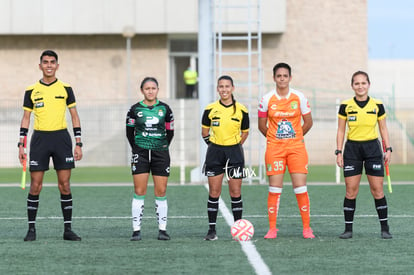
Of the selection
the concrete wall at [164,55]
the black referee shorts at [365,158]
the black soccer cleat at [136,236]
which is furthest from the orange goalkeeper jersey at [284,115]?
the concrete wall at [164,55]

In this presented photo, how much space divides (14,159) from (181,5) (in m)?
8.34

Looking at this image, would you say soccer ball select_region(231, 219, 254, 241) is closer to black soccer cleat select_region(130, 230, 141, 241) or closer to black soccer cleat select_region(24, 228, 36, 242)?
black soccer cleat select_region(130, 230, 141, 241)

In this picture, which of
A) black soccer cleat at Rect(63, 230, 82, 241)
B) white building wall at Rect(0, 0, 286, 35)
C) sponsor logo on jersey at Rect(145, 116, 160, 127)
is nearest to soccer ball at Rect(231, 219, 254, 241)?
sponsor logo on jersey at Rect(145, 116, 160, 127)

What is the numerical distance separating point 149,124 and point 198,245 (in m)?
1.49

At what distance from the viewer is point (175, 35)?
31.6 meters

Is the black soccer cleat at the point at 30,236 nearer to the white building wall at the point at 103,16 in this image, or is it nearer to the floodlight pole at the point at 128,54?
the floodlight pole at the point at 128,54

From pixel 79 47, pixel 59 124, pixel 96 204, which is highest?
pixel 79 47

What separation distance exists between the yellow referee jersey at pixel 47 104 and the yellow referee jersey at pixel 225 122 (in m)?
1.67

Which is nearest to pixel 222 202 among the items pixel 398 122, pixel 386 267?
pixel 386 267

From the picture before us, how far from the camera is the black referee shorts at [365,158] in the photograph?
32.4 ft

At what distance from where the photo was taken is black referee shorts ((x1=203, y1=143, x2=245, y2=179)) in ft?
Result: 32.4

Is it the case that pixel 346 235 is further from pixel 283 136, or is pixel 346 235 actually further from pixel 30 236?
pixel 30 236

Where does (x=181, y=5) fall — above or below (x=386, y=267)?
above

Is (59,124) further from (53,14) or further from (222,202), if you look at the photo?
(53,14)
